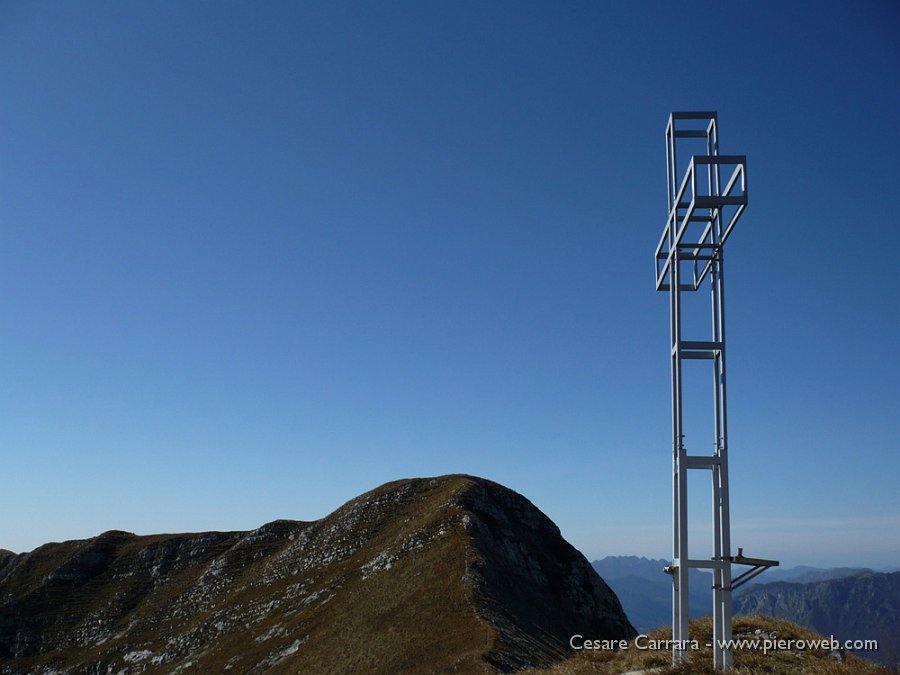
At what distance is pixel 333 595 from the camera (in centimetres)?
6469

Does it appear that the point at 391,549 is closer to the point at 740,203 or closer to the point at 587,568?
the point at 587,568

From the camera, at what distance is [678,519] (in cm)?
1994

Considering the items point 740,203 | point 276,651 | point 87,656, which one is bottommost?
point 87,656

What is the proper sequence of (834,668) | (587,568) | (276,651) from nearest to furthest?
(834,668)
(276,651)
(587,568)

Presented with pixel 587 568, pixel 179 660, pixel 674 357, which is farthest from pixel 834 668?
pixel 179 660

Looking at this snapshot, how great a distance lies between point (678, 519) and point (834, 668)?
576cm

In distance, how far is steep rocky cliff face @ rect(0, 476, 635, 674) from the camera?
4609 cm

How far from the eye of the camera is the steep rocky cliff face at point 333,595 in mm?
46094

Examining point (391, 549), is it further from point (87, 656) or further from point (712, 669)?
point (712, 669)

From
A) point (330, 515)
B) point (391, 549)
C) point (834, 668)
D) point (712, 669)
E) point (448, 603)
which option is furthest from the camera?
point (330, 515)

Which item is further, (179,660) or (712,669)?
(179,660)

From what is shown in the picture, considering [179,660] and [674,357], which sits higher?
[674,357]

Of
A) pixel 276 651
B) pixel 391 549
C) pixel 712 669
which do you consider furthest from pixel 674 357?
pixel 391 549

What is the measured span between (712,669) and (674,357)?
7738mm
